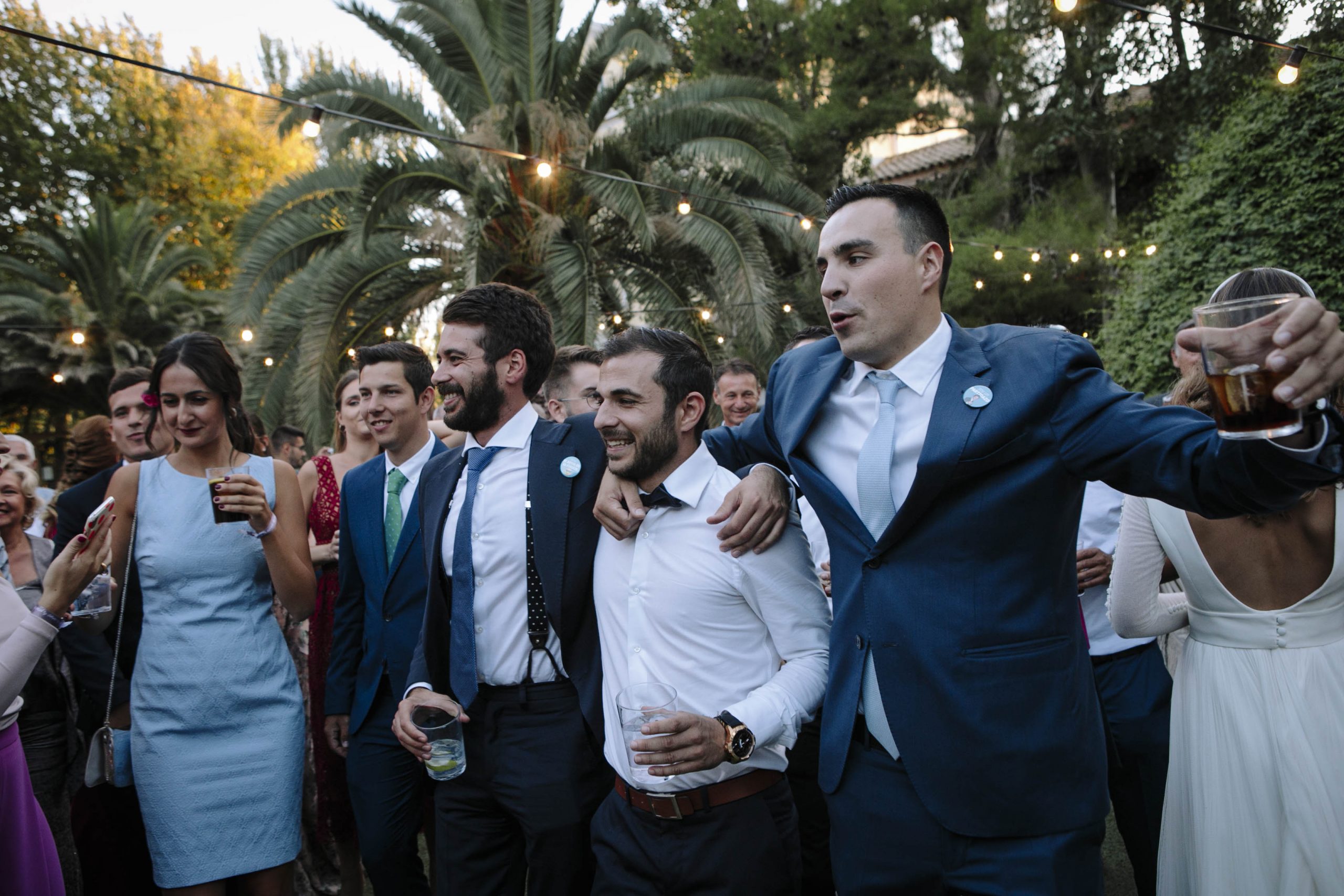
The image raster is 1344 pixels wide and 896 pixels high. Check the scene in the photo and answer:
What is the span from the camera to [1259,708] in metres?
2.82

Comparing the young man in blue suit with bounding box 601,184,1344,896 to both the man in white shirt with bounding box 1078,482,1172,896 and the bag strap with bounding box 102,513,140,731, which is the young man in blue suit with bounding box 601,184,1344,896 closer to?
the man in white shirt with bounding box 1078,482,1172,896

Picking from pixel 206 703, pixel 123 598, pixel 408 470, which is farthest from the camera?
pixel 408 470

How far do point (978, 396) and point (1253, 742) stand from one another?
1641 mm

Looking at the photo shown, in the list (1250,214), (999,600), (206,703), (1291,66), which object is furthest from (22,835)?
(1250,214)

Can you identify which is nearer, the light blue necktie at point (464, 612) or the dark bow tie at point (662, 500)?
the dark bow tie at point (662, 500)

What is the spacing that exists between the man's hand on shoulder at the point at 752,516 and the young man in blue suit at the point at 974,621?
0.25 meters

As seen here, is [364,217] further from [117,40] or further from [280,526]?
[117,40]

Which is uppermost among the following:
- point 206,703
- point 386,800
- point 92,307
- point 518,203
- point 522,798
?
point 92,307

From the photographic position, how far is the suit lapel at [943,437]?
2.03 metres

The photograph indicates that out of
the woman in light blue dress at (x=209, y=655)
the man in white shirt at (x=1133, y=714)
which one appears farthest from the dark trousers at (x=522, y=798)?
the man in white shirt at (x=1133, y=714)

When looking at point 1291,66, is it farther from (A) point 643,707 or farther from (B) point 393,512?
(A) point 643,707

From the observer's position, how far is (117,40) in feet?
94.5

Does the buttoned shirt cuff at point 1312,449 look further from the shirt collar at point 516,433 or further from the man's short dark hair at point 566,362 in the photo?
the man's short dark hair at point 566,362

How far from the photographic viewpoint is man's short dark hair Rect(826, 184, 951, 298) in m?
2.36
